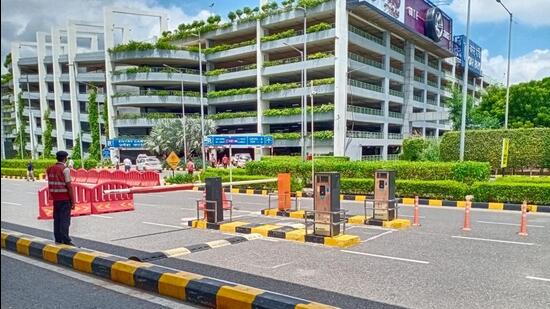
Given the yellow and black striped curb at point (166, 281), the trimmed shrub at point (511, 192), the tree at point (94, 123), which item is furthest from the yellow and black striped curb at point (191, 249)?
the tree at point (94, 123)

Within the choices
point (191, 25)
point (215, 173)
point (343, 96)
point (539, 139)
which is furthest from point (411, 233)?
point (191, 25)

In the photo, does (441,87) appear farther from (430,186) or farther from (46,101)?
(46,101)

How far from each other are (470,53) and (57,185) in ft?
245

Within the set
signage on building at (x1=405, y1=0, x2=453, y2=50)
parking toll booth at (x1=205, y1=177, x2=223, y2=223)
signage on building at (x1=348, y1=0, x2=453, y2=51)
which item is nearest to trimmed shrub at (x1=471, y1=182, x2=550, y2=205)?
parking toll booth at (x1=205, y1=177, x2=223, y2=223)

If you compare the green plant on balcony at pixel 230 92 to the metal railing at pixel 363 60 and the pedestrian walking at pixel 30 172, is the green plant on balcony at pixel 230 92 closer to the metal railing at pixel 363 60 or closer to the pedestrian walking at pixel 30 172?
the metal railing at pixel 363 60

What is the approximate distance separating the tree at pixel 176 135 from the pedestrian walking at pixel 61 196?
117ft

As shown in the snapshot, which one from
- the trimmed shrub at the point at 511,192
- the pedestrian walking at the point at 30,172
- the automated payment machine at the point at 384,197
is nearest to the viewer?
the automated payment machine at the point at 384,197

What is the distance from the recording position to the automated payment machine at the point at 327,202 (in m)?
8.52

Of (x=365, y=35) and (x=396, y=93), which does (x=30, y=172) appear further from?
(x=396, y=93)

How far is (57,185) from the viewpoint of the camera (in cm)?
761

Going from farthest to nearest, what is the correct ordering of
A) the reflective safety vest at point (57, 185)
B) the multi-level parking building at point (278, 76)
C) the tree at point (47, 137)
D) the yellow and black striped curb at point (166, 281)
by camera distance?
1. the tree at point (47, 137)
2. the multi-level parking building at point (278, 76)
3. the reflective safety vest at point (57, 185)
4. the yellow and black striped curb at point (166, 281)

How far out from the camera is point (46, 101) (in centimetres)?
5759

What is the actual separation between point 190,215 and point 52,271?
655 cm

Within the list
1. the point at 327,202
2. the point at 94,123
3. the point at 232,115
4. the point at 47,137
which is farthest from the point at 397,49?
the point at 47,137
